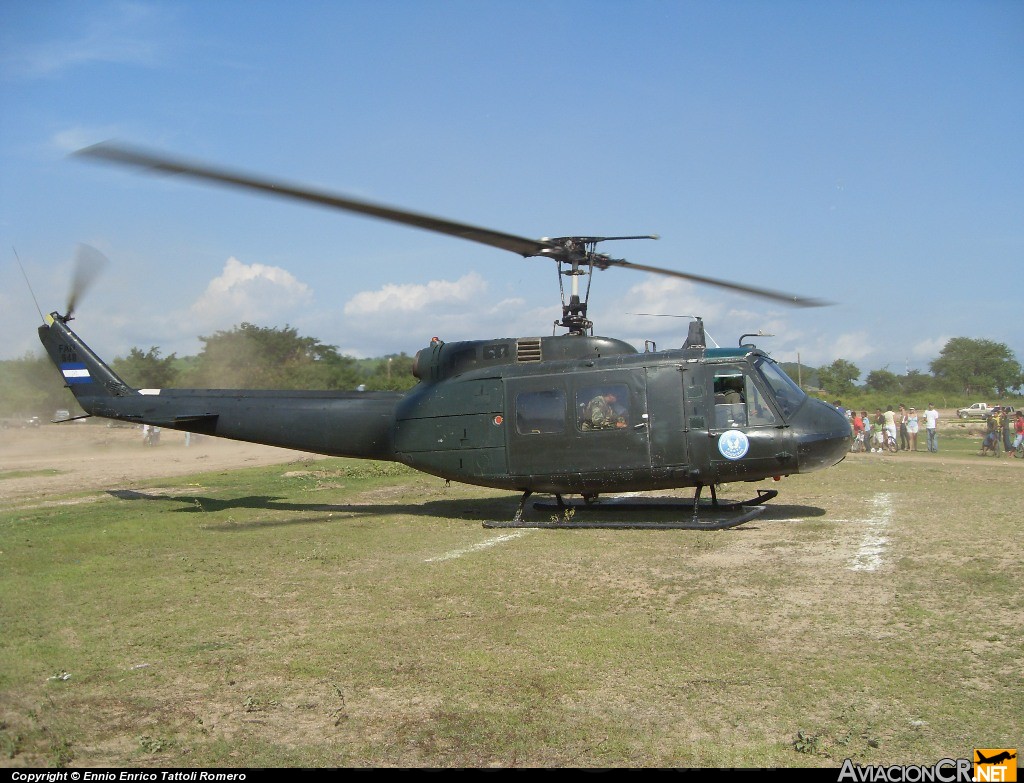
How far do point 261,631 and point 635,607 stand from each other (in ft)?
10.3

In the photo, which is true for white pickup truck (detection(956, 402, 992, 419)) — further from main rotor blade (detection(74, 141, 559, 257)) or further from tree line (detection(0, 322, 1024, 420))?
main rotor blade (detection(74, 141, 559, 257))

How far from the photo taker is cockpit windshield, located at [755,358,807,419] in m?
10.6

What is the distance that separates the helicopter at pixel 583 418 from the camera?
10508mm

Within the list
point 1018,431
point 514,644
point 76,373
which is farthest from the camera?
point 1018,431

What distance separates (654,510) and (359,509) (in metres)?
4.96

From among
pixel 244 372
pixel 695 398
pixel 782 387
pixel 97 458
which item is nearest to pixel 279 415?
pixel 695 398

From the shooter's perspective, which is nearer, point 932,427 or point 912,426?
point 932,427

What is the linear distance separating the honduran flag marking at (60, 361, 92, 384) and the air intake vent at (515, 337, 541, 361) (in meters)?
8.35

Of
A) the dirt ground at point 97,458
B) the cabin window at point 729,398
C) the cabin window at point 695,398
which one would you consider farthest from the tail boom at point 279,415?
the cabin window at point 729,398

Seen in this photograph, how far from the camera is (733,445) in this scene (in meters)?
10.5

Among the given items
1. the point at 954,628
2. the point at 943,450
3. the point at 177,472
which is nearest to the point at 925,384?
the point at 943,450

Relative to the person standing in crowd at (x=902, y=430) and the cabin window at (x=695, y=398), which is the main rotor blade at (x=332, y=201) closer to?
the cabin window at (x=695, y=398)

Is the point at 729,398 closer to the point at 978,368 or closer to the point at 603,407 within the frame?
the point at 603,407

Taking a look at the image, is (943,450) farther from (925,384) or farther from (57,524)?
(925,384)
